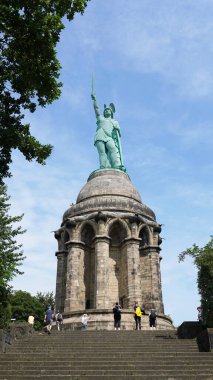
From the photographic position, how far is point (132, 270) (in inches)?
972

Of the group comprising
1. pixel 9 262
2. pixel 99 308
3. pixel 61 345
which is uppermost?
pixel 9 262

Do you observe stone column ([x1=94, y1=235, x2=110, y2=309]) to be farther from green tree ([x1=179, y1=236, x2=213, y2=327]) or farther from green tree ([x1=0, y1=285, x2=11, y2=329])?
green tree ([x1=179, y1=236, x2=213, y2=327])

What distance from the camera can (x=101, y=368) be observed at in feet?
34.7

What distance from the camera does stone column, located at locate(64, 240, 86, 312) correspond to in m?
24.3

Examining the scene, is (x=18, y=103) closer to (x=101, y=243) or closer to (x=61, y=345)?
(x=61, y=345)

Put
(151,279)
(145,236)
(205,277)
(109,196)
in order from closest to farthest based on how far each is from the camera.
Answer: (205,277)
(151,279)
(145,236)
(109,196)

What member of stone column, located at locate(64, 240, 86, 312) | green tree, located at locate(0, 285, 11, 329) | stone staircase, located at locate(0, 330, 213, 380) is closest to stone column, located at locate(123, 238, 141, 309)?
stone column, located at locate(64, 240, 86, 312)

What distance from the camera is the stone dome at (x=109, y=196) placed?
27281 mm

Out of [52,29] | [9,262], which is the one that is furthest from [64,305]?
[52,29]

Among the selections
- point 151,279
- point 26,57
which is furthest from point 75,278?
point 26,57

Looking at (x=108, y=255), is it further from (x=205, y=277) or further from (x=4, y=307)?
(x=205, y=277)

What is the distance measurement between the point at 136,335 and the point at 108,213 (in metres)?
11.6

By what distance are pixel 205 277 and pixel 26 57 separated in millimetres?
9407

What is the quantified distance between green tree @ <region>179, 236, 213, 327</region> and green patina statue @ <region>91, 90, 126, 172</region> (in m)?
17.3
